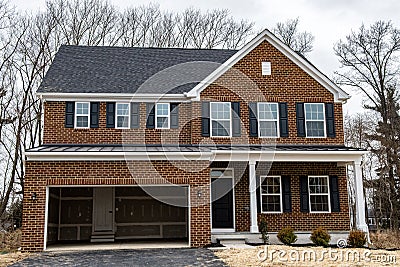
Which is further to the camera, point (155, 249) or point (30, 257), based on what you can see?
point (155, 249)

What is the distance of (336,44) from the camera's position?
31.5 m

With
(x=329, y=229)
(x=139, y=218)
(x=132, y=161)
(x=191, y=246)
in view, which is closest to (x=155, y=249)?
(x=191, y=246)

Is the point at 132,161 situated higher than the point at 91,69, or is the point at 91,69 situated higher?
the point at 91,69

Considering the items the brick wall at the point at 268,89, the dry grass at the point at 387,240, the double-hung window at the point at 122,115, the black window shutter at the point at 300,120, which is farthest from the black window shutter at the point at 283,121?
the double-hung window at the point at 122,115

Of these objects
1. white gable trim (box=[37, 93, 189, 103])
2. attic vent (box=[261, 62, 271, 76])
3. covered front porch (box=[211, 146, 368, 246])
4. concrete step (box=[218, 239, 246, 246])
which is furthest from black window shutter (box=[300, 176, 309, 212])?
white gable trim (box=[37, 93, 189, 103])

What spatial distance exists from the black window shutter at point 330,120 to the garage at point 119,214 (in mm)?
6487

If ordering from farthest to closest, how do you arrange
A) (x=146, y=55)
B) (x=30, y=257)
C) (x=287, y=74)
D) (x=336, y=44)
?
(x=336, y=44)
(x=146, y=55)
(x=287, y=74)
(x=30, y=257)

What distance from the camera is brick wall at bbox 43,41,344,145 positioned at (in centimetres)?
1821

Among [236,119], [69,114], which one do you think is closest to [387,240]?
[236,119]

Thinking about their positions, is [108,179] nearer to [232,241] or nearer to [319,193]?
[232,241]

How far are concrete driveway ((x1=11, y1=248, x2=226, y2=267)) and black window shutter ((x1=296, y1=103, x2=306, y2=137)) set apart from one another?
7101 mm

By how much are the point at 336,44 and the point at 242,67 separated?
15228 mm

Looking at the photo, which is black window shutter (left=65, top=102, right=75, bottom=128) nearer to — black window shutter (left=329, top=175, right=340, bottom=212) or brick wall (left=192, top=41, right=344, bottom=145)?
brick wall (left=192, top=41, right=344, bottom=145)

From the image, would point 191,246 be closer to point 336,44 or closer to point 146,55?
point 146,55
